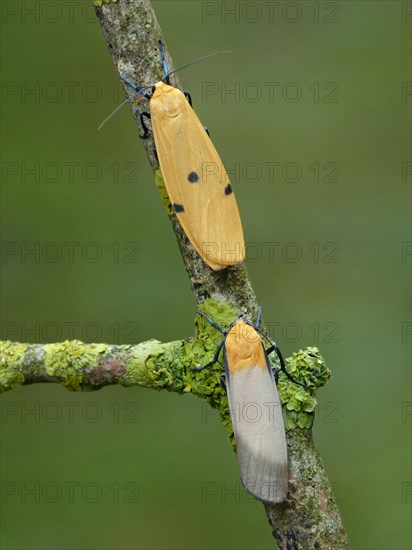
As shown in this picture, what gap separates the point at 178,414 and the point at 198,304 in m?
1.41

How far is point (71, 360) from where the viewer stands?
43.8 inches

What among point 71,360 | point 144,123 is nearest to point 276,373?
point 71,360

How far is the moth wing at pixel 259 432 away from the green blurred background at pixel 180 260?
3.77 feet

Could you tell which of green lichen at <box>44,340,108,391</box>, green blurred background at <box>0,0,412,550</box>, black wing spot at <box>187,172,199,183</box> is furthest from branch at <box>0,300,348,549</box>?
green blurred background at <box>0,0,412,550</box>

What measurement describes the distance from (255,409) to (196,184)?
33cm

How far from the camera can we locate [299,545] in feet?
3.21

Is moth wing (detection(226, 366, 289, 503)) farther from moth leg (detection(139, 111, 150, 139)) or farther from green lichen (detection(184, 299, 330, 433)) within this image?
moth leg (detection(139, 111, 150, 139))

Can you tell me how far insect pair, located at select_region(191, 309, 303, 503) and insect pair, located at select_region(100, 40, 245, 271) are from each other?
10 centimetres

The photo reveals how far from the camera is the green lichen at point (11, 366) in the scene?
1134 millimetres

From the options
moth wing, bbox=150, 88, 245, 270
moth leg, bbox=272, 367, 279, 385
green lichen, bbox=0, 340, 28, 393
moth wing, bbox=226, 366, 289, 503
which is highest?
moth wing, bbox=150, 88, 245, 270

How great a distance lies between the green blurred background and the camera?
7.53ft

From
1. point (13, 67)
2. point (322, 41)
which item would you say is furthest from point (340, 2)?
point (13, 67)

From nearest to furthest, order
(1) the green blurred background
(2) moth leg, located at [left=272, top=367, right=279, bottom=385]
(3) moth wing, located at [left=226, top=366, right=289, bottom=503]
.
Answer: (3) moth wing, located at [left=226, top=366, right=289, bottom=503]
(2) moth leg, located at [left=272, top=367, right=279, bottom=385]
(1) the green blurred background

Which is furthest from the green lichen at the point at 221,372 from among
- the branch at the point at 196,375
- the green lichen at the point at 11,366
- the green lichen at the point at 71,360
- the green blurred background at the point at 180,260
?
the green blurred background at the point at 180,260
